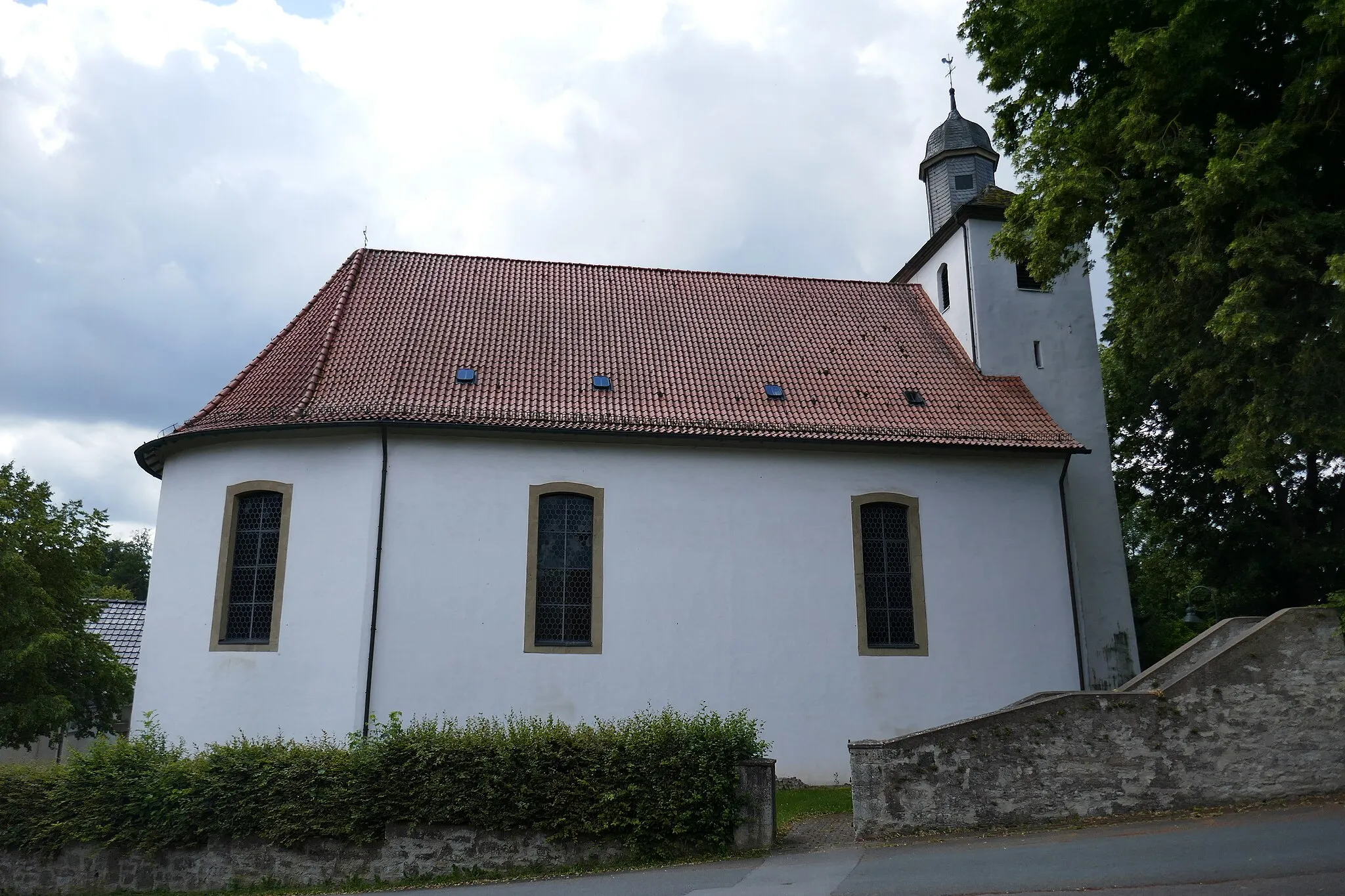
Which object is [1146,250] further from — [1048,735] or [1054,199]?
[1048,735]

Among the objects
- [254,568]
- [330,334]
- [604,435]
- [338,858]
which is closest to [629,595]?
[604,435]

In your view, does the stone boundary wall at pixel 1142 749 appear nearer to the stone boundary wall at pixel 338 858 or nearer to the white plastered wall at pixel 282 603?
the stone boundary wall at pixel 338 858

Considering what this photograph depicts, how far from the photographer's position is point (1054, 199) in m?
12.5

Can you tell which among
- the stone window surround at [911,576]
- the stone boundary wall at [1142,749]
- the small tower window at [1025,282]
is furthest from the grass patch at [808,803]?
the small tower window at [1025,282]

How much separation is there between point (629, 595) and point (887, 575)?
4261 millimetres

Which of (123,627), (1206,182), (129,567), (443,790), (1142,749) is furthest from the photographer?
(129,567)

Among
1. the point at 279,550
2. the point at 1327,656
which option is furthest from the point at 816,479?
the point at 279,550

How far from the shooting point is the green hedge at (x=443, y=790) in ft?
35.2

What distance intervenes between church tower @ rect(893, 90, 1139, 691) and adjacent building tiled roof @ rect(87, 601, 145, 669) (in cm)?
2121

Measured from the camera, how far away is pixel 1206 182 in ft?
36.2

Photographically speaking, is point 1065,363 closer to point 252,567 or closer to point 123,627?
point 252,567

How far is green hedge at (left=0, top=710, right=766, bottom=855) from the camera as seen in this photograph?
35.2 ft

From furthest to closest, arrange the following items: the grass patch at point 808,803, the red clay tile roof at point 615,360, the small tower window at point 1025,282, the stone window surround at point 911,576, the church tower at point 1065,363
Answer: the small tower window at point 1025,282
the church tower at point 1065,363
the red clay tile roof at point 615,360
the stone window surround at point 911,576
the grass patch at point 808,803

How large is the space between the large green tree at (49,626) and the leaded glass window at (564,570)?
24.1 feet
